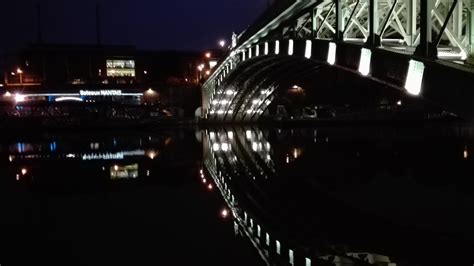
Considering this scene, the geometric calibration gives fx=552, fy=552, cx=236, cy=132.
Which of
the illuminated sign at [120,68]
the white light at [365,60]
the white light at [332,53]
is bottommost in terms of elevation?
the white light at [365,60]

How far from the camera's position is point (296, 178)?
2566 centimetres

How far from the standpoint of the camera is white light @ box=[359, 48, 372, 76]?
1619 cm

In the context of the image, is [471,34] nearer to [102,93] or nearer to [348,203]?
[348,203]

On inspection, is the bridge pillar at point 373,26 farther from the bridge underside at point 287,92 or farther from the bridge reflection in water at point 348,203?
the bridge reflection in water at point 348,203

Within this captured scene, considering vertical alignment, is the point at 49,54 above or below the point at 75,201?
above

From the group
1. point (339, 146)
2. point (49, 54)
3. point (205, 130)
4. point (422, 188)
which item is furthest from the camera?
point (49, 54)

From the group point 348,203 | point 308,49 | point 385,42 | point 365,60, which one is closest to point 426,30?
point 365,60

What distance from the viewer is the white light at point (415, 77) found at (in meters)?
13.3

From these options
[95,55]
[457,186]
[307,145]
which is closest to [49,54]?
[95,55]

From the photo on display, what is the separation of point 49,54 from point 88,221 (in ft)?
298

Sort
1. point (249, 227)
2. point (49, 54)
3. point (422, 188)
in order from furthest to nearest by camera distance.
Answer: point (49, 54) → point (422, 188) → point (249, 227)

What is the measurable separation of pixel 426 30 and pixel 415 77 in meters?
1.16

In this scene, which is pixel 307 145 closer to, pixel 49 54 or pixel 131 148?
pixel 131 148

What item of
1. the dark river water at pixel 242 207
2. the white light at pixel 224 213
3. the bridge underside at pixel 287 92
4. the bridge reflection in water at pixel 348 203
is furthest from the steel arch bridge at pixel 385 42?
the white light at pixel 224 213
